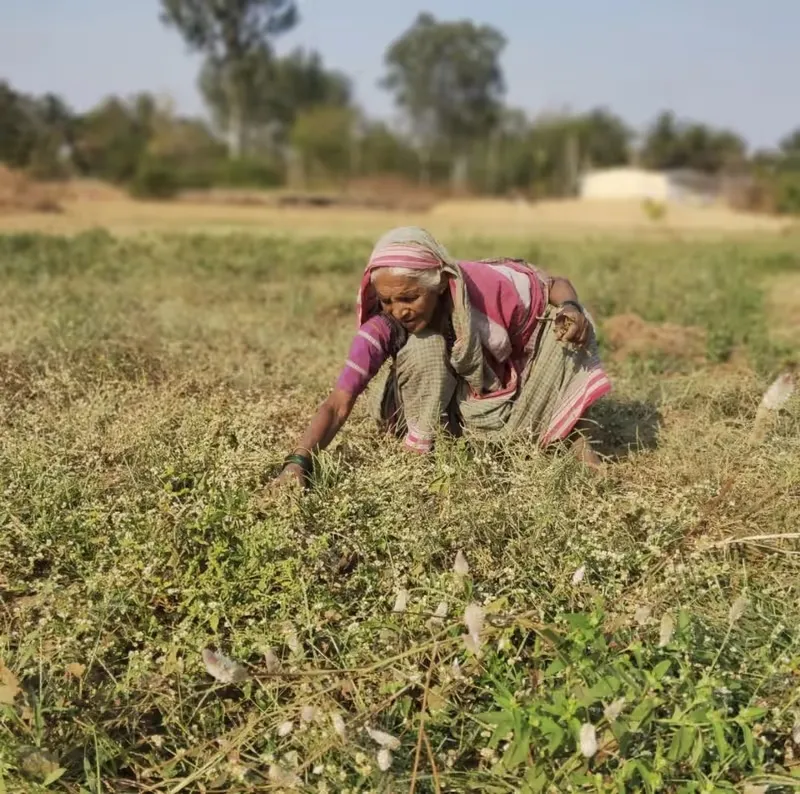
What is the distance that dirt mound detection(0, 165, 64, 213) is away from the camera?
2307 cm

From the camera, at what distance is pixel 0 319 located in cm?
514

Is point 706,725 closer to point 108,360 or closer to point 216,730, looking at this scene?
point 216,730

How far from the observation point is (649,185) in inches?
1962

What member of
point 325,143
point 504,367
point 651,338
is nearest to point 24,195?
point 325,143

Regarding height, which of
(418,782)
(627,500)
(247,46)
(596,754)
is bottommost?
(418,782)

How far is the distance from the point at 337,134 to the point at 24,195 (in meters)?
23.0

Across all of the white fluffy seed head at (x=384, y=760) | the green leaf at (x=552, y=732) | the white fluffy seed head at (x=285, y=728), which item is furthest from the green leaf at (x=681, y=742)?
the white fluffy seed head at (x=285, y=728)

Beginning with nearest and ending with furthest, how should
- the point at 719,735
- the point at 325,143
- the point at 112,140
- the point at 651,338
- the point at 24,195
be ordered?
the point at 719,735 < the point at 651,338 < the point at 24,195 < the point at 112,140 < the point at 325,143

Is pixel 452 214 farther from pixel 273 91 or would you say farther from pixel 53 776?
pixel 53 776

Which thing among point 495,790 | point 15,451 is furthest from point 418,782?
point 15,451

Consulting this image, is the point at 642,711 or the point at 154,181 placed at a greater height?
the point at 154,181

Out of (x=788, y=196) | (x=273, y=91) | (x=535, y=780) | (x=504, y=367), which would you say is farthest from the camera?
(x=273, y=91)

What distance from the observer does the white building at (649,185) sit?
1906 inches

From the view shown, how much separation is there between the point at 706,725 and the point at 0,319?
4.41 meters
